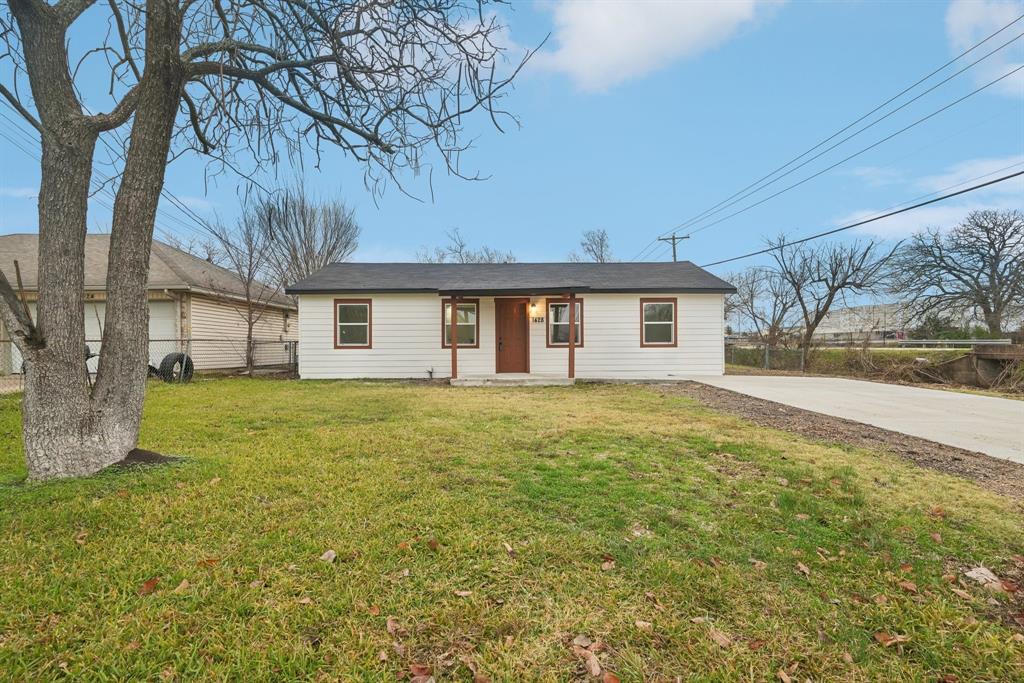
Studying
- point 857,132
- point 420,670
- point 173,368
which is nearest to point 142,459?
point 420,670

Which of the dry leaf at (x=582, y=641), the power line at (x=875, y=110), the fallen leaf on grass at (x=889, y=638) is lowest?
the fallen leaf on grass at (x=889, y=638)

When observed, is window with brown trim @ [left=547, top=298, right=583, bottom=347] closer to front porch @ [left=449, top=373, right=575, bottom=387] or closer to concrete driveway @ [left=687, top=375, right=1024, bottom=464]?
front porch @ [left=449, top=373, right=575, bottom=387]

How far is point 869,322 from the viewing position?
29.5 metres

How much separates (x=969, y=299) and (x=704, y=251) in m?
13.6

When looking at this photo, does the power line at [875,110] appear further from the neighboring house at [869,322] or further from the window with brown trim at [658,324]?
the window with brown trim at [658,324]

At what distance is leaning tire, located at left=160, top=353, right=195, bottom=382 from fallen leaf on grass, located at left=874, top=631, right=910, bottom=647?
13.4 meters

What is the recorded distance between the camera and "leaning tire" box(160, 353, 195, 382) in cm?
1096

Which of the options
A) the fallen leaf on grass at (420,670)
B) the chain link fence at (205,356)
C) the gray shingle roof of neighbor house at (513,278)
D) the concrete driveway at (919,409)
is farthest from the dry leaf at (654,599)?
the chain link fence at (205,356)

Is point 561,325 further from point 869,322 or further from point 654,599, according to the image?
point 869,322

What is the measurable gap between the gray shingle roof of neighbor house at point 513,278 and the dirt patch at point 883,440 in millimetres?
4753

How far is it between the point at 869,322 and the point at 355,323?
3301 centimetres

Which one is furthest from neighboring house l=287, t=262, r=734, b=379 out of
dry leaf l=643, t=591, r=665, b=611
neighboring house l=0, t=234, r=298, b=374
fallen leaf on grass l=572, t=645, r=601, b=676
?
fallen leaf on grass l=572, t=645, r=601, b=676

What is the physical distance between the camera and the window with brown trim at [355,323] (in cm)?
1268

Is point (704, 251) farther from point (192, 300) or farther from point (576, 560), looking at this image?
point (576, 560)
